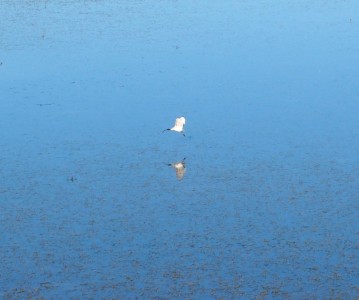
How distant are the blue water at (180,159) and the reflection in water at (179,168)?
4 cm

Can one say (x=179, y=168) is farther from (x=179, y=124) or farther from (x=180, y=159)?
(x=179, y=124)

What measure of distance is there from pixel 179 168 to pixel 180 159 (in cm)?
26

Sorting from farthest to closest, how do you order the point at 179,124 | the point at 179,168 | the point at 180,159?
the point at 179,124, the point at 180,159, the point at 179,168

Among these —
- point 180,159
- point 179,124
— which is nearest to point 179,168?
point 180,159

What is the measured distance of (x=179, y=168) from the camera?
27.6 ft

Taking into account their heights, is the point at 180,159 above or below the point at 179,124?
below

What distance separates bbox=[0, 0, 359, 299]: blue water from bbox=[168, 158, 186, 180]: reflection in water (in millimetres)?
44

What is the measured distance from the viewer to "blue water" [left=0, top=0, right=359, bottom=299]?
648 centimetres

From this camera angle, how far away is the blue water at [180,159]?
6.48 m

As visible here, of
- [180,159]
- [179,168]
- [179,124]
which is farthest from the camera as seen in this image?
[179,124]

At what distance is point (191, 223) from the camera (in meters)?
7.30

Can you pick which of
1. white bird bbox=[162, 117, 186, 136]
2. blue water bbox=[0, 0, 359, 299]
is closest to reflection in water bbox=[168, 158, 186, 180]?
blue water bbox=[0, 0, 359, 299]

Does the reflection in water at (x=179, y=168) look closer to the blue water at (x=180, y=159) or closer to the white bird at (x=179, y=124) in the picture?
the blue water at (x=180, y=159)

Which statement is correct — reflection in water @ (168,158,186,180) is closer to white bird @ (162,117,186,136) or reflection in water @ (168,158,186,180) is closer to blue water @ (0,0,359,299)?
blue water @ (0,0,359,299)
